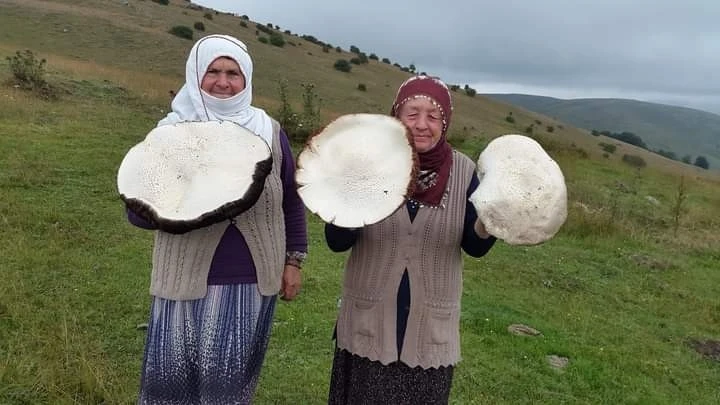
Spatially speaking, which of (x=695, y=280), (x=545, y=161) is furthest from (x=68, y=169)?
(x=695, y=280)

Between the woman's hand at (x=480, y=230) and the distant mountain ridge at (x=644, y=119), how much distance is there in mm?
114878

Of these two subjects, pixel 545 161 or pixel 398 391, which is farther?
pixel 398 391

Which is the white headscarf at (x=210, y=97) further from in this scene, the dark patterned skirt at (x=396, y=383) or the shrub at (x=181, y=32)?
the shrub at (x=181, y=32)

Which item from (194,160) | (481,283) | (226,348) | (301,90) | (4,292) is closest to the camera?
(194,160)

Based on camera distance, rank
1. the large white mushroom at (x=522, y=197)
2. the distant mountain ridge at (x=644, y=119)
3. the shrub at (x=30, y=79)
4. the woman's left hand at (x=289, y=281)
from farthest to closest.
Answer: the distant mountain ridge at (x=644, y=119), the shrub at (x=30, y=79), the woman's left hand at (x=289, y=281), the large white mushroom at (x=522, y=197)

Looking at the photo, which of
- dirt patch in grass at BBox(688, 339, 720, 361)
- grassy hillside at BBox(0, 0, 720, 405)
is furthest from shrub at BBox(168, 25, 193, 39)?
dirt patch in grass at BBox(688, 339, 720, 361)

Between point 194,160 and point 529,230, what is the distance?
1.01m

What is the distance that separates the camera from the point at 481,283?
557 centimetres

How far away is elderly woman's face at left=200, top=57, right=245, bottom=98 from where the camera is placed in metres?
1.92

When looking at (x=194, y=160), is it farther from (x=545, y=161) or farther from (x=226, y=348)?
(x=545, y=161)

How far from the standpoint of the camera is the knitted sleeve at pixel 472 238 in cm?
192

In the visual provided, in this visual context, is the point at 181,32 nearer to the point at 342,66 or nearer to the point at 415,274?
the point at 342,66

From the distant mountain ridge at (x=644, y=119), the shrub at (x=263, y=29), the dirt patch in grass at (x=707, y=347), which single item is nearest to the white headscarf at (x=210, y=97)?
the dirt patch in grass at (x=707, y=347)

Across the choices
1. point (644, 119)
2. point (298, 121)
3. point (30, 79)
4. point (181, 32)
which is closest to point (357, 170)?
point (298, 121)
